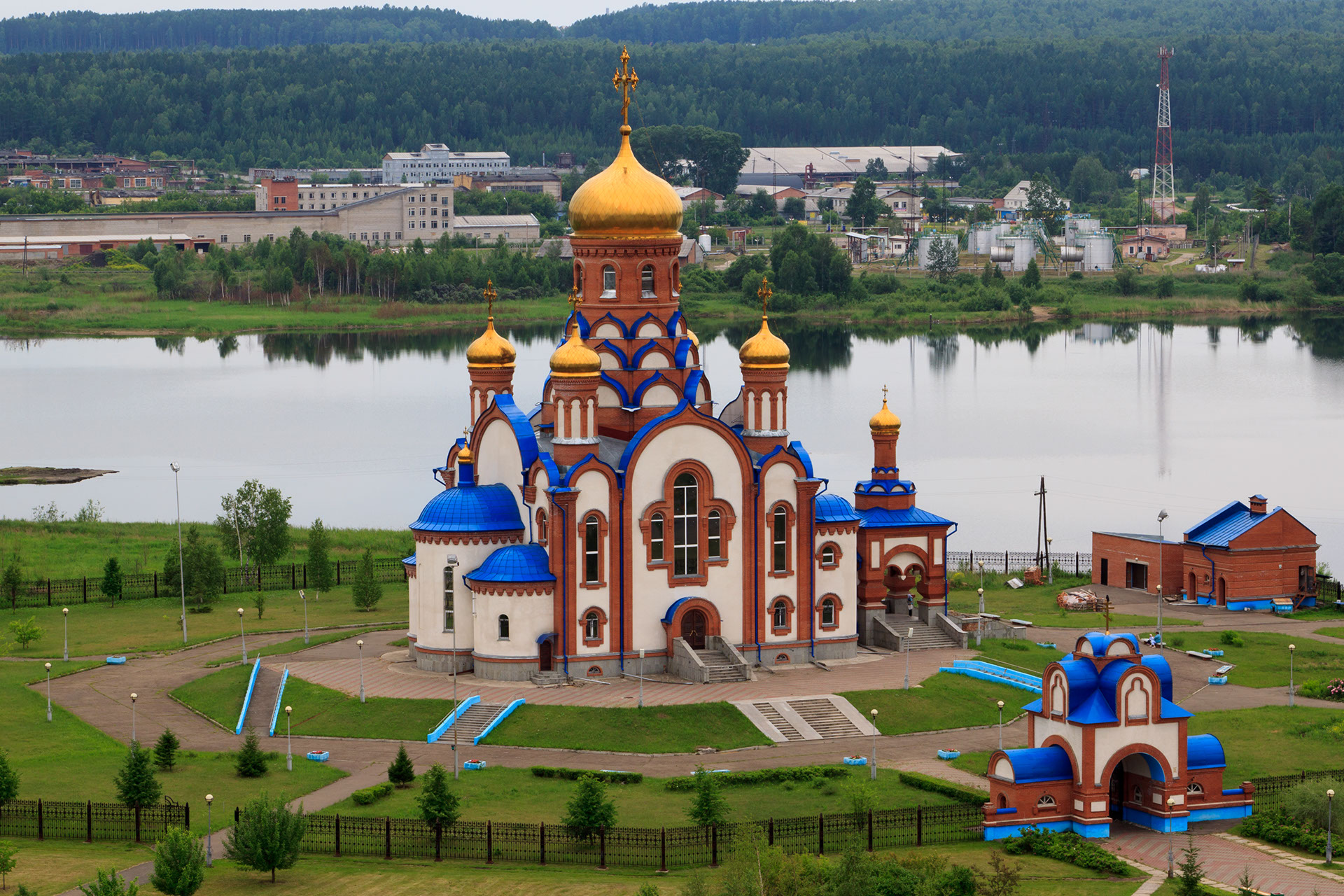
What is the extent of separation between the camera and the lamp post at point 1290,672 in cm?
3098

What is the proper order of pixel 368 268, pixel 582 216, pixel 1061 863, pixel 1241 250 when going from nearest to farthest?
1. pixel 1061 863
2. pixel 582 216
3. pixel 368 268
4. pixel 1241 250

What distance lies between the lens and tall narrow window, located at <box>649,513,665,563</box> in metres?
31.6

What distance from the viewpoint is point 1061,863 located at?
2320 cm

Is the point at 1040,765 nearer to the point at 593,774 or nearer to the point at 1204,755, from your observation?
the point at 1204,755

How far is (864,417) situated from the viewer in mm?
66188

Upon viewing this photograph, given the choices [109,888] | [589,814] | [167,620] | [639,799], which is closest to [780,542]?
[639,799]

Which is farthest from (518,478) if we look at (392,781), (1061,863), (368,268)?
(368,268)

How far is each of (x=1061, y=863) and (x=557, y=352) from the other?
39.1 feet

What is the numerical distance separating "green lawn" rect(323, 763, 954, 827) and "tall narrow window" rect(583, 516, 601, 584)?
4822 mm

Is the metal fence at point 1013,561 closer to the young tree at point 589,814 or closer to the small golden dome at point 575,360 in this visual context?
the small golden dome at point 575,360

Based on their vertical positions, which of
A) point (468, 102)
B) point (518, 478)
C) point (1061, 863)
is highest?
point (468, 102)

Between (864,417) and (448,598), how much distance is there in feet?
117

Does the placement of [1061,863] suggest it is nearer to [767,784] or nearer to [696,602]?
[767,784]

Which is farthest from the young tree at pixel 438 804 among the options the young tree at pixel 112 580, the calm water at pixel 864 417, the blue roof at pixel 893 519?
the calm water at pixel 864 417
